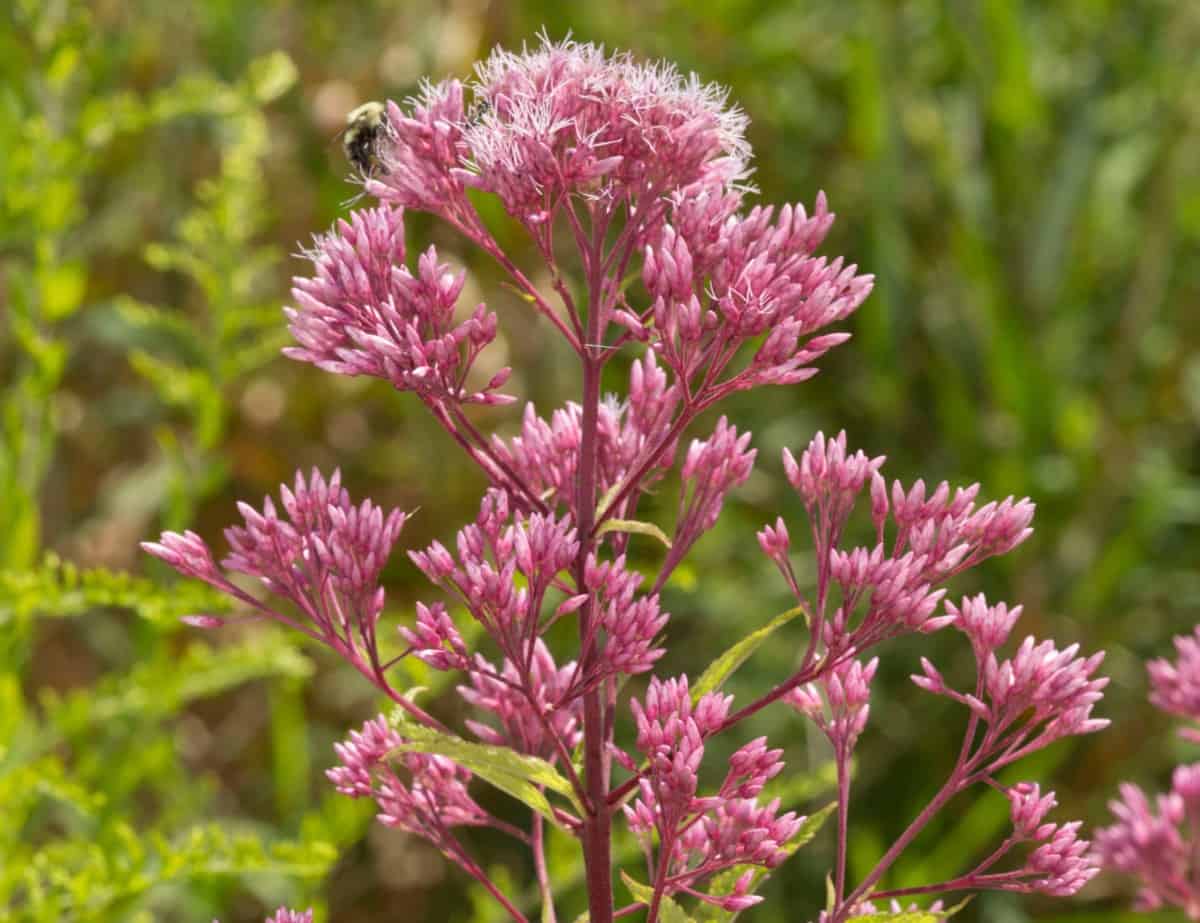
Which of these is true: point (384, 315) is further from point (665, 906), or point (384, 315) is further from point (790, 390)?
point (790, 390)

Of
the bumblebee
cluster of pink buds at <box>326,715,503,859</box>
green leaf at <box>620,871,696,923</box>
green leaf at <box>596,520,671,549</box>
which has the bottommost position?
green leaf at <box>620,871,696,923</box>

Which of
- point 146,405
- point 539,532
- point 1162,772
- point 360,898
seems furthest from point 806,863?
point 539,532

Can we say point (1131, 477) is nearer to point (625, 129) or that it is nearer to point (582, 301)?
point (582, 301)

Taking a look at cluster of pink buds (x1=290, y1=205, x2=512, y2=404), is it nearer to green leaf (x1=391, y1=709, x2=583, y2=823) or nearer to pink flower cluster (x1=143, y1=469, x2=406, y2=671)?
pink flower cluster (x1=143, y1=469, x2=406, y2=671)

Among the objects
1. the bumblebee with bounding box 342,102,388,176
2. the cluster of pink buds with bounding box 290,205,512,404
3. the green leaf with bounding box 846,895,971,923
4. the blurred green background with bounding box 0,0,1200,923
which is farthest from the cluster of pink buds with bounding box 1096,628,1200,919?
the blurred green background with bounding box 0,0,1200,923

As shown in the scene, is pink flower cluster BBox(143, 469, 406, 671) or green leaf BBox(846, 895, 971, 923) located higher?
pink flower cluster BBox(143, 469, 406, 671)

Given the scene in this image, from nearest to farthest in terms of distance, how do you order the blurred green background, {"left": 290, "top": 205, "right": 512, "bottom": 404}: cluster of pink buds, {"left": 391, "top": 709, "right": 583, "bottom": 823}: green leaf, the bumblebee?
{"left": 391, "top": 709, "right": 583, "bottom": 823}: green leaf
{"left": 290, "top": 205, "right": 512, "bottom": 404}: cluster of pink buds
the bumblebee
the blurred green background

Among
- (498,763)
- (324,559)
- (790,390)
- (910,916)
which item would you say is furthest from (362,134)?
(790,390)

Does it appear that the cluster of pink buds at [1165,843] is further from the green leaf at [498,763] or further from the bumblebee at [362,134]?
the bumblebee at [362,134]
